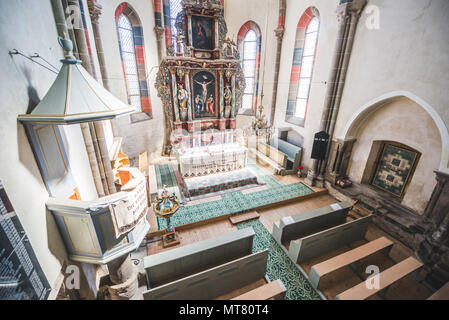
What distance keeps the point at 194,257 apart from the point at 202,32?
9.29m

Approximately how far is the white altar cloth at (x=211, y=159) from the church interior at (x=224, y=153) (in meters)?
0.09

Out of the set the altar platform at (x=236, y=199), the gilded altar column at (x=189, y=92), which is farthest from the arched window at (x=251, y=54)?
the altar platform at (x=236, y=199)

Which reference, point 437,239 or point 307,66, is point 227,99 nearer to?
point 307,66

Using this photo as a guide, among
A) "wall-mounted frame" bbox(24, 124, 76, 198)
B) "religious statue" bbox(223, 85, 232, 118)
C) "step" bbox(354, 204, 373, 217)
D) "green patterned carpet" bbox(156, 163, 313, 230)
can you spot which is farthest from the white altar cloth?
"wall-mounted frame" bbox(24, 124, 76, 198)

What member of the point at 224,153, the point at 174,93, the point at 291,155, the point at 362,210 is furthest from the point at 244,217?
the point at 174,93

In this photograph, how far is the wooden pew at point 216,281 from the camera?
334cm

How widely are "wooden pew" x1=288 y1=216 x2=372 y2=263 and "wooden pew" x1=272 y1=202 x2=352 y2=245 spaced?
18.8 inches

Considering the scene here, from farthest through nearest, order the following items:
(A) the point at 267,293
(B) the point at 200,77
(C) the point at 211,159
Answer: (B) the point at 200,77, (C) the point at 211,159, (A) the point at 267,293

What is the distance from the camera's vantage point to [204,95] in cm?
972

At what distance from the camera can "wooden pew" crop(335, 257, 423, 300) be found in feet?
11.1

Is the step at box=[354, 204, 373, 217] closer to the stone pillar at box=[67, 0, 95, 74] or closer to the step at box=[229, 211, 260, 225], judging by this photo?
the step at box=[229, 211, 260, 225]

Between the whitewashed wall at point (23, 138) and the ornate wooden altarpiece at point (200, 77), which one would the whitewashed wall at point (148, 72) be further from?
the whitewashed wall at point (23, 138)
